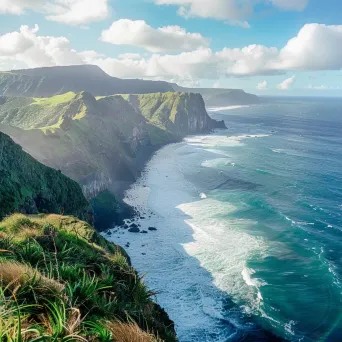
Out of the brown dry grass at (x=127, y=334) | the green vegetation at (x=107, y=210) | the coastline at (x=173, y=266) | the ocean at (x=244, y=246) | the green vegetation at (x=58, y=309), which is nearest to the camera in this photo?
the green vegetation at (x=58, y=309)

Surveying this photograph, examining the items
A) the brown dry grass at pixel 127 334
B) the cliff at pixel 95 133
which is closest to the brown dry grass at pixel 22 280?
the brown dry grass at pixel 127 334

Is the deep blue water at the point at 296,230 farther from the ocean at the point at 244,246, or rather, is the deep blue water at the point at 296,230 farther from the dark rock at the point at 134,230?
the dark rock at the point at 134,230

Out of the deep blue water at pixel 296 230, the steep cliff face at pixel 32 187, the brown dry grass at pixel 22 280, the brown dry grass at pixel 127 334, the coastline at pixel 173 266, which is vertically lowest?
the coastline at pixel 173 266

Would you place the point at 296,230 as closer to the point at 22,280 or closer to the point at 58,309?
the point at 22,280

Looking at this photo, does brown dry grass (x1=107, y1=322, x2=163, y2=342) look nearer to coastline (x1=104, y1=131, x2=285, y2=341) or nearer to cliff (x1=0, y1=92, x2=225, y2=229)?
coastline (x1=104, y1=131, x2=285, y2=341)

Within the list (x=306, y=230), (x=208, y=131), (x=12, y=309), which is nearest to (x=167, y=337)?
(x=12, y=309)

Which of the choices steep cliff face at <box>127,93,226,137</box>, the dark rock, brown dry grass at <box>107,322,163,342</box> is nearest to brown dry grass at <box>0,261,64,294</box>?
brown dry grass at <box>107,322,163,342</box>
